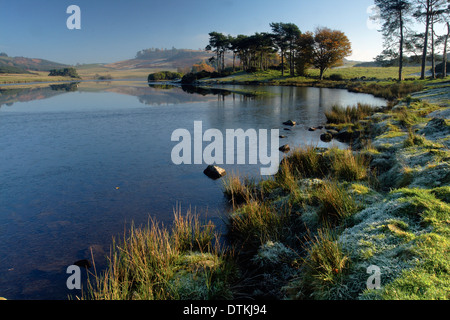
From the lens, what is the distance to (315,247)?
4.92 meters

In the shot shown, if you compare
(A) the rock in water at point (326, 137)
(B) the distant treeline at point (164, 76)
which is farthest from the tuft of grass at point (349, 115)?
(B) the distant treeline at point (164, 76)

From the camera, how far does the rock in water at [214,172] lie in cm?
1123

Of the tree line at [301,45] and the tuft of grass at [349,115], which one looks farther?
the tree line at [301,45]

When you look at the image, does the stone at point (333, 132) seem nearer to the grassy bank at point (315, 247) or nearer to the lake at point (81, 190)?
the lake at point (81, 190)

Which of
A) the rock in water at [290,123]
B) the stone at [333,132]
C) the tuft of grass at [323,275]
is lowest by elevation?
the tuft of grass at [323,275]

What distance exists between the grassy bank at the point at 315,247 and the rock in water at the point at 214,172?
206cm

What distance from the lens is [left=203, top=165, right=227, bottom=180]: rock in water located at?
1123 centimetres

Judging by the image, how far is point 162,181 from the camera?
1105cm

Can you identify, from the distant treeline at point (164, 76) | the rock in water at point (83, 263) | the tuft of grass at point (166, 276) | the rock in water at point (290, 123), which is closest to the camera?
the tuft of grass at point (166, 276)

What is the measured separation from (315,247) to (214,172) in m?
6.78

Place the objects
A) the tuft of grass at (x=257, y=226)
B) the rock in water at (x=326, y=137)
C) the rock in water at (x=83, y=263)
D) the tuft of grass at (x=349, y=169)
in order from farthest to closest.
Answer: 1. the rock in water at (x=326, y=137)
2. the tuft of grass at (x=349, y=169)
3. the tuft of grass at (x=257, y=226)
4. the rock in water at (x=83, y=263)

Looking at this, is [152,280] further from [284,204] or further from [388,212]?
[388,212]
